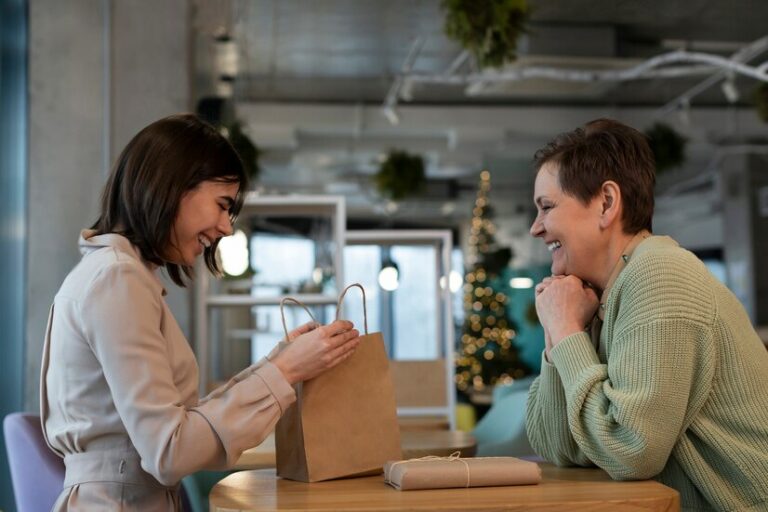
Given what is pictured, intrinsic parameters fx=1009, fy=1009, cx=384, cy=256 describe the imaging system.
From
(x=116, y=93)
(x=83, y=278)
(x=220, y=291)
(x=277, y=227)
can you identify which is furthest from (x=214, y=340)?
(x=83, y=278)

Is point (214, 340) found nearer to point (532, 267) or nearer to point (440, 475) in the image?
point (532, 267)

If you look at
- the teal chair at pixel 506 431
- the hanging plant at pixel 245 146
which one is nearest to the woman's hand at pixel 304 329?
the teal chair at pixel 506 431

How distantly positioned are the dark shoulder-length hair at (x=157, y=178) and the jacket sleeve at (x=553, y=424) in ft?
2.56

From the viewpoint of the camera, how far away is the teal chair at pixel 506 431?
522cm

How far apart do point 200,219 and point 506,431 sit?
398 cm

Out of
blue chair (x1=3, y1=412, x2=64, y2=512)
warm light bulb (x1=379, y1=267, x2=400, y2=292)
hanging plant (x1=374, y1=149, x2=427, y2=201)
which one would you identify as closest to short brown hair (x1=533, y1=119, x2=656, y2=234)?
blue chair (x1=3, y1=412, x2=64, y2=512)

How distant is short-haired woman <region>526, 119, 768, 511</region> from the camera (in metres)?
1.78

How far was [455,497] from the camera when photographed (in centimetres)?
171

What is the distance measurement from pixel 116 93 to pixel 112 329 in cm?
319

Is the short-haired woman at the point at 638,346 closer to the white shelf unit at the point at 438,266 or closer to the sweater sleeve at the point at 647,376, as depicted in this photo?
the sweater sleeve at the point at 647,376

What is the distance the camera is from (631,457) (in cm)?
178

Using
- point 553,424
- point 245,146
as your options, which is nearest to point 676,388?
point 553,424

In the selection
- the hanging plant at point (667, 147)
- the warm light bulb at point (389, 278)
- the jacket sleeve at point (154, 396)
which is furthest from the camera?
the warm light bulb at point (389, 278)

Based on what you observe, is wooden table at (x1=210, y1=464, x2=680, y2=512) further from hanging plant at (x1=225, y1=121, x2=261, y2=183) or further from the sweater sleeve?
hanging plant at (x1=225, y1=121, x2=261, y2=183)
